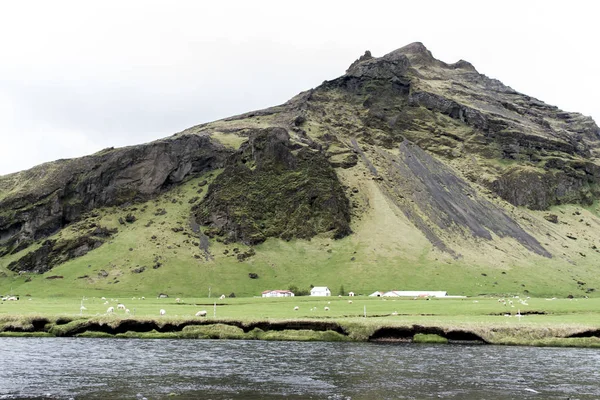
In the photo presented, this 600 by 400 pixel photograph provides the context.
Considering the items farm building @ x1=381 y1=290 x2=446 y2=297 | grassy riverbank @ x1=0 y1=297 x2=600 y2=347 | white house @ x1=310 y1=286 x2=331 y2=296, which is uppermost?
grassy riverbank @ x1=0 y1=297 x2=600 y2=347

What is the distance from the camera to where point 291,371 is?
146 ft

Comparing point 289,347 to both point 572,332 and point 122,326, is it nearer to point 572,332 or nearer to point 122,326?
point 122,326

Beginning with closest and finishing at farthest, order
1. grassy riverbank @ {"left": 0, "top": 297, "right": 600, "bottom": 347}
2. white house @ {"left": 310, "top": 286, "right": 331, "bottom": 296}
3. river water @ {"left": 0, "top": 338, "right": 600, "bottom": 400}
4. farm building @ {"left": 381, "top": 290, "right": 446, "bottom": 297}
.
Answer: river water @ {"left": 0, "top": 338, "right": 600, "bottom": 400}
grassy riverbank @ {"left": 0, "top": 297, "right": 600, "bottom": 347}
farm building @ {"left": 381, "top": 290, "right": 446, "bottom": 297}
white house @ {"left": 310, "top": 286, "right": 331, "bottom": 296}

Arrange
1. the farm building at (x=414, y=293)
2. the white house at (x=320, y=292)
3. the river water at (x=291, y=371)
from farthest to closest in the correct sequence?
the white house at (x=320, y=292) → the farm building at (x=414, y=293) → the river water at (x=291, y=371)

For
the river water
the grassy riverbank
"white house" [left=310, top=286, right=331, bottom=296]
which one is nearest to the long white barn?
"white house" [left=310, top=286, right=331, bottom=296]

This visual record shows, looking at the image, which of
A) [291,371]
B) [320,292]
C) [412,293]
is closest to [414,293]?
[412,293]

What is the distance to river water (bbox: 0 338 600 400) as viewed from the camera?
1406 inches

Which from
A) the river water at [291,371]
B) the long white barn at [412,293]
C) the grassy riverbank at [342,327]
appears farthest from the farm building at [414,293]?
the river water at [291,371]

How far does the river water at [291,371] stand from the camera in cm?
3572

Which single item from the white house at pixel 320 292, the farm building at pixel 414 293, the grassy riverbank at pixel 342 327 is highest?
the grassy riverbank at pixel 342 327

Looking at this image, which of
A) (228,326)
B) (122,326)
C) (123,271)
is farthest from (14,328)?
(123,271)

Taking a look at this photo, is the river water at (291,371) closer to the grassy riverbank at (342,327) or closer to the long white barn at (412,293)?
the grassy riverbank at (342,327)

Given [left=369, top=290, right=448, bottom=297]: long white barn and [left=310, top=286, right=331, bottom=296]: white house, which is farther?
[left=310, top=286, right=331, bottom=296]: white house

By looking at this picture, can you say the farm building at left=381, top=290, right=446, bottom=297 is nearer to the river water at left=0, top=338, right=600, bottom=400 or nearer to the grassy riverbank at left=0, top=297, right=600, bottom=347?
the grassy riverbank at left=0, top=297, right=600, bottom=347
